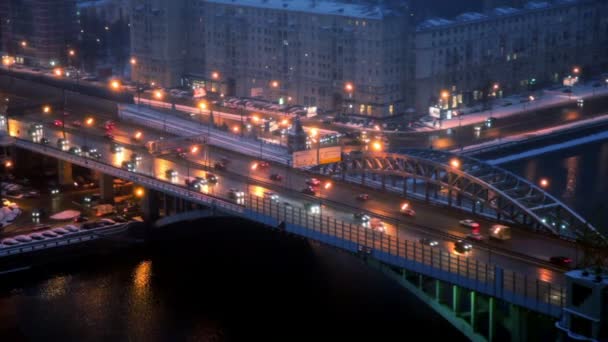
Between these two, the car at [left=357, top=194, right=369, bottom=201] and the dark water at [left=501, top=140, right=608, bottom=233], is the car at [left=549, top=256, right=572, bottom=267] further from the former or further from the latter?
the dark water at [left=501, top=140, right=608, bottom=233]

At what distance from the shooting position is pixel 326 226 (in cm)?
5334

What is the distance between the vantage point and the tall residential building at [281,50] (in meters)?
91.2

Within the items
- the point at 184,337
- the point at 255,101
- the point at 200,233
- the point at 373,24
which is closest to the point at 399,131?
the point at 373,24

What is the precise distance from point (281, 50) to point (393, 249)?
1997 inches

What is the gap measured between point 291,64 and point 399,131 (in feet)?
45.0

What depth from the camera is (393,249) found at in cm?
4922

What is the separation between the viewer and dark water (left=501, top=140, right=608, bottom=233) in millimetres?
70875

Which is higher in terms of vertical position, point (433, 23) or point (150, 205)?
point (433, 23)

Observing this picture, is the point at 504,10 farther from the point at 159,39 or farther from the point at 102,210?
the point at 102,210

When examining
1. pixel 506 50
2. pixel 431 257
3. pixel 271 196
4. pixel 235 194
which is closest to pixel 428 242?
pixel 431 257

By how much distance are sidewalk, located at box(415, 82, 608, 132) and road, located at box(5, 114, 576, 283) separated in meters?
23.8

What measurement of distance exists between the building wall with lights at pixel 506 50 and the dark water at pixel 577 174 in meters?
13.5

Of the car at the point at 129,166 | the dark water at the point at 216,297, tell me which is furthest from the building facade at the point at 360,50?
the dark water at the point at 216,297

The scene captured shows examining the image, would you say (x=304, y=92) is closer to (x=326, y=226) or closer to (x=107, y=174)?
(x=107, y=174)
